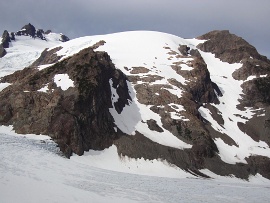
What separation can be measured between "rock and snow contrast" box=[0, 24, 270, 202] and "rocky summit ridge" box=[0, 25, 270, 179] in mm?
Answer: 269

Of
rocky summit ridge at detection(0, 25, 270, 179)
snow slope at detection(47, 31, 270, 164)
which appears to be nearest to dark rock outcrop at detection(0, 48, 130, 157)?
rocky summit ridge at detection(0, 25, 270, 179)

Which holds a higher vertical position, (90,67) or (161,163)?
(90,67)

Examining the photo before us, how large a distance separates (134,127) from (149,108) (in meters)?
11.2

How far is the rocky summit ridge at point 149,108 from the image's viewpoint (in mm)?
62000

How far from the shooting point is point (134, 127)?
237 feet

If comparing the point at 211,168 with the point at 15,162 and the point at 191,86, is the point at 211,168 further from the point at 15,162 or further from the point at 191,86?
the point at 15,162

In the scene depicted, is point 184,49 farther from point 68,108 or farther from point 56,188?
point 56,188

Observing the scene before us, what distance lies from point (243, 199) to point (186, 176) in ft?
84.2

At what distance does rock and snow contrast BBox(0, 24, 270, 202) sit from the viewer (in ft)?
121

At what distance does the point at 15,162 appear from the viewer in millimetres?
32344

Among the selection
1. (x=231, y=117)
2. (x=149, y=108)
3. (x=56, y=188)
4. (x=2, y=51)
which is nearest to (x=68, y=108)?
(x=149, y=108)

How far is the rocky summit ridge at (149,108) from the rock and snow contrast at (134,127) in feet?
0.88

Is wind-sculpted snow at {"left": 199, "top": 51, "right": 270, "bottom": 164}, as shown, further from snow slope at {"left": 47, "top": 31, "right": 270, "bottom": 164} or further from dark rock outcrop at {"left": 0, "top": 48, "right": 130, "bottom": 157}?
dark rock outcrop at {"left": 0, "top": 48, "right": 130, "bottom": 157}

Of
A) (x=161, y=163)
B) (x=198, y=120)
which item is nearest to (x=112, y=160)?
(x=161, y=163)
